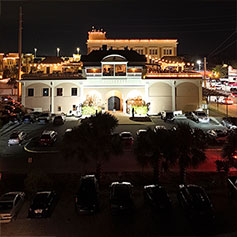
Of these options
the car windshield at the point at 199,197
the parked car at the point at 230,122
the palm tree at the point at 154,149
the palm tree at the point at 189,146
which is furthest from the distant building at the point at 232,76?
the car windshield at the point at 199,197

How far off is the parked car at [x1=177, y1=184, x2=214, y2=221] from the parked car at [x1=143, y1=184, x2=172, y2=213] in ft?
2.80

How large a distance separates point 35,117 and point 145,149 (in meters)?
23.4

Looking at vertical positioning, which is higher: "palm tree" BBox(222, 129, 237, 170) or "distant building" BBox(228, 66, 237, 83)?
"distant building" BBox(228, 66, 237, 83)

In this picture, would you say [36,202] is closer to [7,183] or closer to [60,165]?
[7,183]

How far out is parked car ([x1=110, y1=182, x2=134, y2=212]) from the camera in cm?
1305

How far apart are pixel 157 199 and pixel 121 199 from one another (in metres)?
1.97

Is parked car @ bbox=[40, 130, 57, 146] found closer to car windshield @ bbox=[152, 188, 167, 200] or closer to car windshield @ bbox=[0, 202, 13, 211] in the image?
car windshield @ bbox=[0, 202, 13, 211]

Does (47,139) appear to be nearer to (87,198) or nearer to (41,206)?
(41,206)

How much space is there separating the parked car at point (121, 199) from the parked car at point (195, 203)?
2866 millimetres

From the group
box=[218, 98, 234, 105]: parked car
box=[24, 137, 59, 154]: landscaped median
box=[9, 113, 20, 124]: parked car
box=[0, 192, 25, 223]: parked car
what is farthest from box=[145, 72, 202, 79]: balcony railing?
box=[0, 192, 25, 223]: parked car

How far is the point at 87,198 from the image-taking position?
13.5 meters

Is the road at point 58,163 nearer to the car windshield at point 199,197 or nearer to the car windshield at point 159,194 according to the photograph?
the car windshield at point 159,194

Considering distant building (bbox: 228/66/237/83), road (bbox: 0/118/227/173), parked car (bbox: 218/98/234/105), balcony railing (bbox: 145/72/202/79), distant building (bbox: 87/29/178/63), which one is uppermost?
distant building (bbox: 87/29/178/63)

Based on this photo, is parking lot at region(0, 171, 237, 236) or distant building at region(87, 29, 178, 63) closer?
parking lot at region(0, 171, 237, 236)
